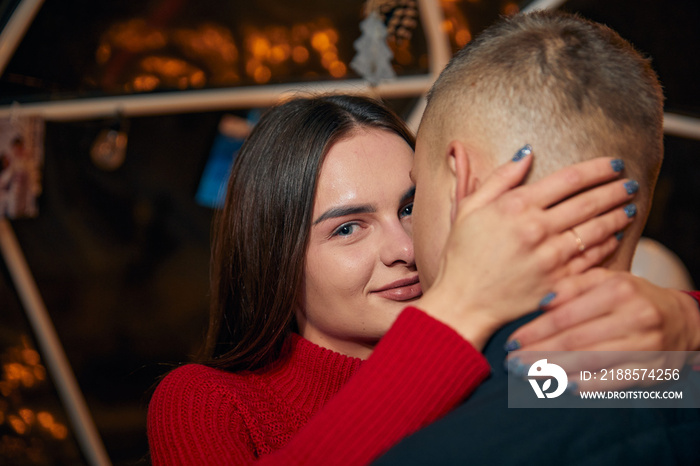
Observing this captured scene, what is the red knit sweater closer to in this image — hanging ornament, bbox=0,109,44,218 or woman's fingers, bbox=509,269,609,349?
woman's fingers, bbox=509,269,609,349

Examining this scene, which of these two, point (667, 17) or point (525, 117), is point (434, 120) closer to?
point (525, 117)

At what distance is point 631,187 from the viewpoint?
86cm

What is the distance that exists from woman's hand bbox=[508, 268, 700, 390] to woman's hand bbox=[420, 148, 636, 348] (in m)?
0.03

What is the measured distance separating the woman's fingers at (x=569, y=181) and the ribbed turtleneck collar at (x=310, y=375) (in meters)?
0.77

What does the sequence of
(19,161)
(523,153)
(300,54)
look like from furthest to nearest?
1. (300,54)
2. (19,161)
3. (523,153)

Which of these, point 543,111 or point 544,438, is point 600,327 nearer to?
point 544,438

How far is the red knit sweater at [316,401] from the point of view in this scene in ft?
2.68

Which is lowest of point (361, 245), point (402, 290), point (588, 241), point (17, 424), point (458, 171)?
point (17, 424)

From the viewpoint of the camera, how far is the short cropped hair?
854 millimetres

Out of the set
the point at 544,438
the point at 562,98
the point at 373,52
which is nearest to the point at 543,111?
the point at 562,98

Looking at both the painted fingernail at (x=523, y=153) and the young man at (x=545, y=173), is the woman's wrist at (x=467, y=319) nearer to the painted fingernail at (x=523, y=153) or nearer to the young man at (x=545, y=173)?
the young man at (x=545, y=173)

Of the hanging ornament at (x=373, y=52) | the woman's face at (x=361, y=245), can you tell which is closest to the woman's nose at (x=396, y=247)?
the woman's face at (x=361, y=245)

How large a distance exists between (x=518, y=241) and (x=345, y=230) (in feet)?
2.19

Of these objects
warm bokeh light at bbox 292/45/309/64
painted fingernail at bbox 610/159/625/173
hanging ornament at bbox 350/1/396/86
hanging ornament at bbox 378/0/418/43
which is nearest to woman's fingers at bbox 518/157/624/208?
painted fingernail at bbox 610/159/625/173
